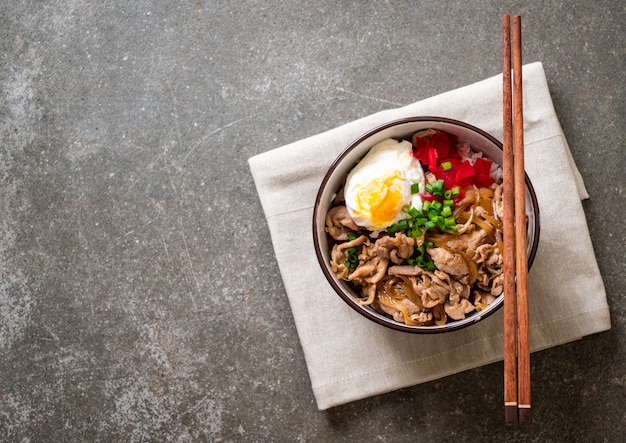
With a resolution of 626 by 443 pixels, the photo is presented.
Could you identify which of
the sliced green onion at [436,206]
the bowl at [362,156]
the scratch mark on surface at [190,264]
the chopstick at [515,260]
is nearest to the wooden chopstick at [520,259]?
the chopstick at [515,260]

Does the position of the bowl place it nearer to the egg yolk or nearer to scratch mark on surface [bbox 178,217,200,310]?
the egg yolk

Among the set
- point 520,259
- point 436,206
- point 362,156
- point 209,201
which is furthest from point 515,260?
point 209,201

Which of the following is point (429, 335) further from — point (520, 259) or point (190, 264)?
point (190, 264)

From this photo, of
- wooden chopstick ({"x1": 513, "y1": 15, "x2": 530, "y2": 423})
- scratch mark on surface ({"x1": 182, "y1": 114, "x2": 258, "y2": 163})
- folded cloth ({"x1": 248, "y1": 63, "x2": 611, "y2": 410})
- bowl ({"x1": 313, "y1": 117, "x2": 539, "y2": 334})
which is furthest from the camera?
scratch mark on surface ({"x1": 182, "y1": 114, "x2": 258, "y2": 163})

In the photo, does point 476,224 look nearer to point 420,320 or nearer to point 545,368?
point 420,320

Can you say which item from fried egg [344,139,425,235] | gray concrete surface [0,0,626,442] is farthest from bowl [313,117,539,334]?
gray concrete surface [0,0,626,442]

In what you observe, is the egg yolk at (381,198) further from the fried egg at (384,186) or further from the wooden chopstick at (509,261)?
the wooden chopstick at (509,261)
